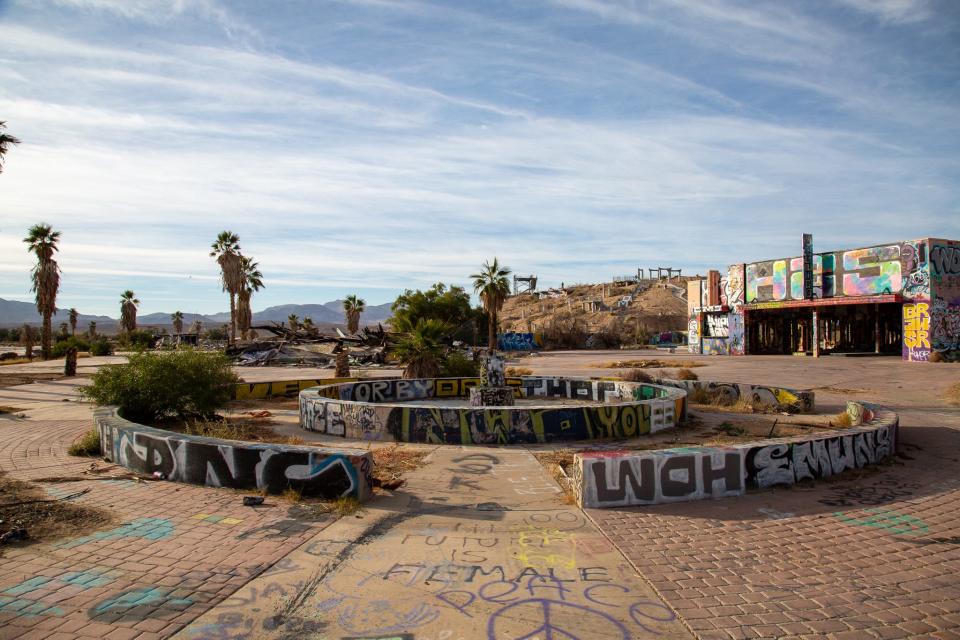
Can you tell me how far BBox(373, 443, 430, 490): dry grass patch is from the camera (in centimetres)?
855

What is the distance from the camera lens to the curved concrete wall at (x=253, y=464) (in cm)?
758

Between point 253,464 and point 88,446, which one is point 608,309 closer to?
point 88,446

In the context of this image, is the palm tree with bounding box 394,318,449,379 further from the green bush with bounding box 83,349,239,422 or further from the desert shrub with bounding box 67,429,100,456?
the desert shrub with bounding box 67,429,100,456

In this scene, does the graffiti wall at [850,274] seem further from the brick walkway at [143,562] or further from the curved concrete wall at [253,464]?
the brick walkway at [143,562]

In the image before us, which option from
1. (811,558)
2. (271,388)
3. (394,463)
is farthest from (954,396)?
(271,388)

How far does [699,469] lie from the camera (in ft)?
25.1

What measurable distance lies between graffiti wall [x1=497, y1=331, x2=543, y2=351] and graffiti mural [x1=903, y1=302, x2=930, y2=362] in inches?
1325

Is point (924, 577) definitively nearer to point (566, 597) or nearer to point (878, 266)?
point (566, 597)

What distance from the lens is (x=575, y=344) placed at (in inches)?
2544

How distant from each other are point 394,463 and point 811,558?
6565mm

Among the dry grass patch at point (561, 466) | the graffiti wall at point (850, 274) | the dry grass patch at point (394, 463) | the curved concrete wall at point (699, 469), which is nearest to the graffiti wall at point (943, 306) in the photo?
the graffiti wall at point (850, 274)

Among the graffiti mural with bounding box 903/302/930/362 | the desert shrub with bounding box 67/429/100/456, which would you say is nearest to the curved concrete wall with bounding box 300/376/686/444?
the desert shrub with bounding box 67/429/100/456

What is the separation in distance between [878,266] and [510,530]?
37656 millimetres

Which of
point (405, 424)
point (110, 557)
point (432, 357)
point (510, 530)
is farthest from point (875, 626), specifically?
point (432, 357)
